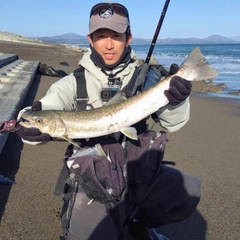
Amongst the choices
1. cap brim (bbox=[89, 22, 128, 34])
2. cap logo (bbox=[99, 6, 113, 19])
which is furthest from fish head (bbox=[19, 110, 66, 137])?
cap logo (bbox=[99, 6, 113, 19])

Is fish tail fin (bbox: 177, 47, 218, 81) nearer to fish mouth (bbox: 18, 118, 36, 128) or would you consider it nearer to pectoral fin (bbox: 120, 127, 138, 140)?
pectoral fin (bbox: 120, 127, 138, 140)

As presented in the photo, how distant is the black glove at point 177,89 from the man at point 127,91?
0.25 ft

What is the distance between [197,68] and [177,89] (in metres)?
0.27

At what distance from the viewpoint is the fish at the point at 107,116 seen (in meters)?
3.09

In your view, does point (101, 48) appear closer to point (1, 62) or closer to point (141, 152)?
point (141, 152)

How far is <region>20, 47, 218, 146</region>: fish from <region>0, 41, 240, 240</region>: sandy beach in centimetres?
109

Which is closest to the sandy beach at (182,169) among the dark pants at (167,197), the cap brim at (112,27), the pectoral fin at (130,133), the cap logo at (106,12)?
the dark pants at (167,197)

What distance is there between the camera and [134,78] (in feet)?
11.2

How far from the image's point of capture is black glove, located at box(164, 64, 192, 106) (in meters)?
3.01

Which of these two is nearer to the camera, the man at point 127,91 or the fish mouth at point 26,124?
the fish mouth at point 26,124

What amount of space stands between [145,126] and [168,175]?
56cm

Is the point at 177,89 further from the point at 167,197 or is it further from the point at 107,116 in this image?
the point at 167,197

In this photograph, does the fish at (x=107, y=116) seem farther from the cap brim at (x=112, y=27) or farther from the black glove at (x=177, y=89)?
the cap brim at (x=112, y=27)

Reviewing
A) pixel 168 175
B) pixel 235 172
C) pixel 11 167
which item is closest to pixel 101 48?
pixel 168 175
